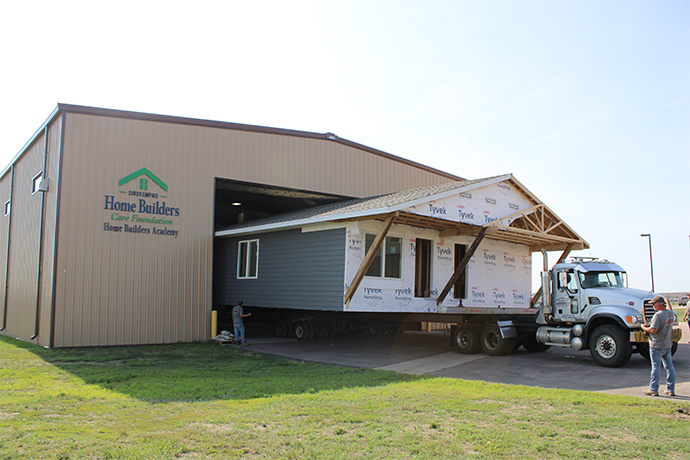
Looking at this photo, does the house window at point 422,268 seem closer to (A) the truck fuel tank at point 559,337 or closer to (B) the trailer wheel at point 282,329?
(A) the truck fuel tank at point 559,337

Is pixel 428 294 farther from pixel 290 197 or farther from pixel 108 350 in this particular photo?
pixel 108 350

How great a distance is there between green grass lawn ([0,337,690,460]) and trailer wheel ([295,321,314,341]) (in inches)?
289

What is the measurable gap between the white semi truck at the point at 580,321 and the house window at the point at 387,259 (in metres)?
2.45

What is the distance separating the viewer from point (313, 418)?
259 inches

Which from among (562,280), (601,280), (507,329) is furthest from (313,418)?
(601,280)

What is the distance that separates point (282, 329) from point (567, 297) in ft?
33.4

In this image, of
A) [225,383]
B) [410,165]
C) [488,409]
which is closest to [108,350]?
[225,383]

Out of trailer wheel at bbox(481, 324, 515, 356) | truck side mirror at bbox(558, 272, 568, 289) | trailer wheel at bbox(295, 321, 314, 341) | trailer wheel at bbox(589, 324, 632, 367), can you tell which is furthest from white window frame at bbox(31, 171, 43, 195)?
trailer wheel at bbox(589, 324, 632, 367)

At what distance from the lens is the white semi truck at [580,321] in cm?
1167

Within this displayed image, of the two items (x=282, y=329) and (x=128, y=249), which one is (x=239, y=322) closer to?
(x=282, y=329)

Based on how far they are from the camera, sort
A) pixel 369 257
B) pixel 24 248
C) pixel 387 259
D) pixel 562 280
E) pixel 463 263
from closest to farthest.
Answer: pixel 369 257 < pixel 562 280 < pixel 387 259 < pixel 463 263 < pixel 24 248

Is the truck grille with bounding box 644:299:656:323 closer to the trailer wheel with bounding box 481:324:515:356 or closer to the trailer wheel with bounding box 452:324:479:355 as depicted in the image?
the trailer wheel with bounding box 481:324:515:356

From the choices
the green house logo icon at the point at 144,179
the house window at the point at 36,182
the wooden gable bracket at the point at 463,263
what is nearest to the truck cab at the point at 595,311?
the wooden gable bracket at the point at 463,263

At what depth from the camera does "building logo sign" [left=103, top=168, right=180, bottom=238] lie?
50.4 feet
